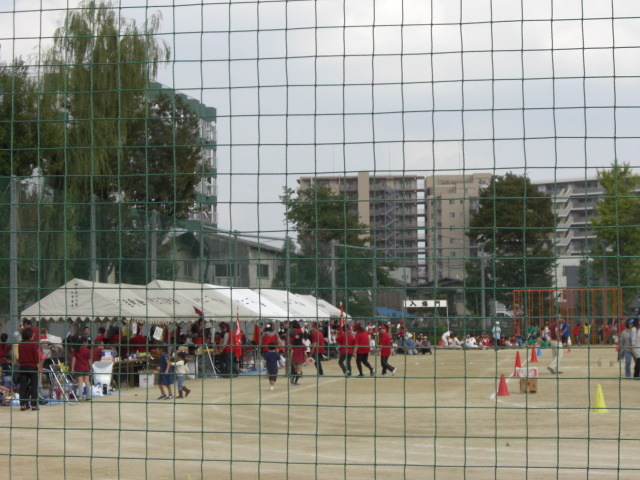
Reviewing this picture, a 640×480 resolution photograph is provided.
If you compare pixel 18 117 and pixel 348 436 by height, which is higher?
pixel 18 117

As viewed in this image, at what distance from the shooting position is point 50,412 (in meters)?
17.1

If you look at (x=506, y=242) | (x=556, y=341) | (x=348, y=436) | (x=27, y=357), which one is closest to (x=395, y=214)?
(x=556, y=341)

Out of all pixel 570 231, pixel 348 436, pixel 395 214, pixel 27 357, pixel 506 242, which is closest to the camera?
pixel 348 436

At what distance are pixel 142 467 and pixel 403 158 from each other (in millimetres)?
5211

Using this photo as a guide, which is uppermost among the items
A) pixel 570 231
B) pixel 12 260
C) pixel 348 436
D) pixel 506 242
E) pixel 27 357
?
pixel 570 231

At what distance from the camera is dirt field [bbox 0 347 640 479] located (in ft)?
25.3

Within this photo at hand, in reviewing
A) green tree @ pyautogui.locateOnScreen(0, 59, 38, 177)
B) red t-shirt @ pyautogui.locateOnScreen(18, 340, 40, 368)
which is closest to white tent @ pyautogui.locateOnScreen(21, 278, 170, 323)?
red t-shirt @ pyautogui.locateOnScreen(18, 340, 40, 368)

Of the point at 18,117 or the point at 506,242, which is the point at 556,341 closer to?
the point at 506,242

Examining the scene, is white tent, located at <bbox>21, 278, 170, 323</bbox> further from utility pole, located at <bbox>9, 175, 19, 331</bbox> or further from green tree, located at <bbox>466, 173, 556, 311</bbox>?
green tree, located at <bbox>466, 173, 556, 311</bbox>

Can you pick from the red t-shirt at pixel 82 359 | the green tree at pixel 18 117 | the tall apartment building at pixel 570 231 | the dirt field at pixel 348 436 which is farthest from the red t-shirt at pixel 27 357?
the tall apartment building at pixel 570 231

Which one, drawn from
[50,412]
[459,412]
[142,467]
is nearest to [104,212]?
[50,412]

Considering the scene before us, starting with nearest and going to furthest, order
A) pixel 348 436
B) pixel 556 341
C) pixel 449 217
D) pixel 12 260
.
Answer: pixel 12 260 < pixel 348 436 < pixel 556 341 < pixel 449 217

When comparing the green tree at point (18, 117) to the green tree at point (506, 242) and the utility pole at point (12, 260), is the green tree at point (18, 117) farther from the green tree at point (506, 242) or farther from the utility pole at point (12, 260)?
the green tree at point (506, 242)

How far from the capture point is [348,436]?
8.21 m
